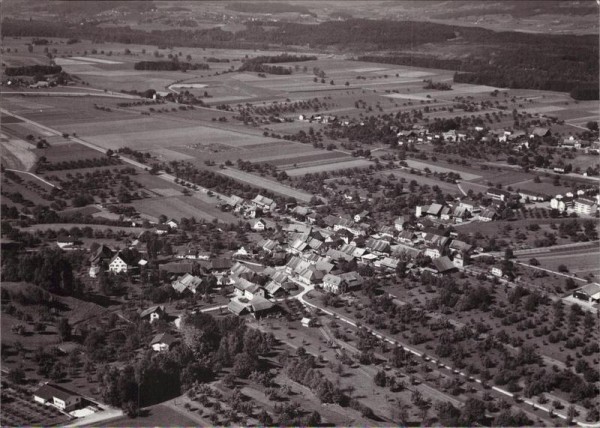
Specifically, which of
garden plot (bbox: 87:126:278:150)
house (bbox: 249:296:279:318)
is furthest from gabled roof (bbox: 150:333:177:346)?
garden plot (bbox: 87:126:278:150)

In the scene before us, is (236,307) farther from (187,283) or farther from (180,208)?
(180,208)

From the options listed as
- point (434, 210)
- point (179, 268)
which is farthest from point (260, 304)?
point (434, 210)

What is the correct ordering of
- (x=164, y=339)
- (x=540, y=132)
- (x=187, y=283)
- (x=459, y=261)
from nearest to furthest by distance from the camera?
(x=164, y=339) < (x=187, y=283) < (x=459, y=261) < (x=540, y=132)

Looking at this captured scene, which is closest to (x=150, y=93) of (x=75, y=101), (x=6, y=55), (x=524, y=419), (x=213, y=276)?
(x=75, y=101)

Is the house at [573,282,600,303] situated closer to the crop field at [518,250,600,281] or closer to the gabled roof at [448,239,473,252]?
the crop field at [518,250,600,281]

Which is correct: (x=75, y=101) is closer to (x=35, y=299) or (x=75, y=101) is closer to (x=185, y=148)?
(x=185, y=148)

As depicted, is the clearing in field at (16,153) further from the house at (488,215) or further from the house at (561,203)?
the house at (561,203)
